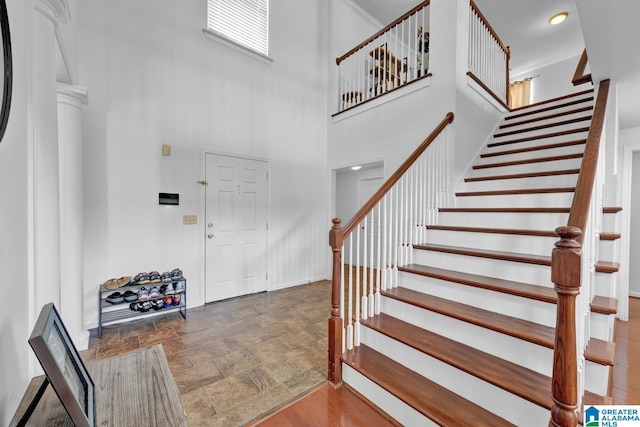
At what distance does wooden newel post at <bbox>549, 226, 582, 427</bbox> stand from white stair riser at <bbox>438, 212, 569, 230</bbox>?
1479 mm

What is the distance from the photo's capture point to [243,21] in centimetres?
382

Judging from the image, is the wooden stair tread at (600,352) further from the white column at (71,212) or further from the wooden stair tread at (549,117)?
the white column at (71,212)

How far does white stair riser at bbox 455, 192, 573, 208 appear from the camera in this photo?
233 cm

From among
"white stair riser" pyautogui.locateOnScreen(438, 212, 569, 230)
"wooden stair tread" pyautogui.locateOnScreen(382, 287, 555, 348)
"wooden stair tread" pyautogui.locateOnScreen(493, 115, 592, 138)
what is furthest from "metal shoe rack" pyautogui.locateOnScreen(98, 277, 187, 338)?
"wooden stair tread" pyautogui.locateOnScreen(493, 115, 592, 138)

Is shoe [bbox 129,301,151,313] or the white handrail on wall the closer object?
the white handrail on wall

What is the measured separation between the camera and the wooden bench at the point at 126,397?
0.80 meters

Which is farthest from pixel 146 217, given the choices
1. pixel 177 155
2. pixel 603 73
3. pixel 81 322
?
pixel 603 73

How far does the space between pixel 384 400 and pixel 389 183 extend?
5.08ft

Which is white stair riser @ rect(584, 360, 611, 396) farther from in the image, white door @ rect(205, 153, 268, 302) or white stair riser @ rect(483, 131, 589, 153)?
white door @ rect(205, 153, 268, 302)

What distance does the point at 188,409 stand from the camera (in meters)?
1.71

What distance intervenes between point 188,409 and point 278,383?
22.9 inches

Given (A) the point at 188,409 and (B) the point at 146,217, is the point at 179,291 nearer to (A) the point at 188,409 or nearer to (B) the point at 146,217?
(B) the point at 146,217

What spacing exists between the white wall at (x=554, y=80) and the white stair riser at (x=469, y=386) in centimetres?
712

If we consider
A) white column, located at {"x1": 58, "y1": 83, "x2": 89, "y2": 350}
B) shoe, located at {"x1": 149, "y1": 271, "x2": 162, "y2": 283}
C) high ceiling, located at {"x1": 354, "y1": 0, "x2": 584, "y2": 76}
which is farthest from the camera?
high ceiling, located at {"x1": 354, "y1": 0, "x2": 584, "y2": 76}
